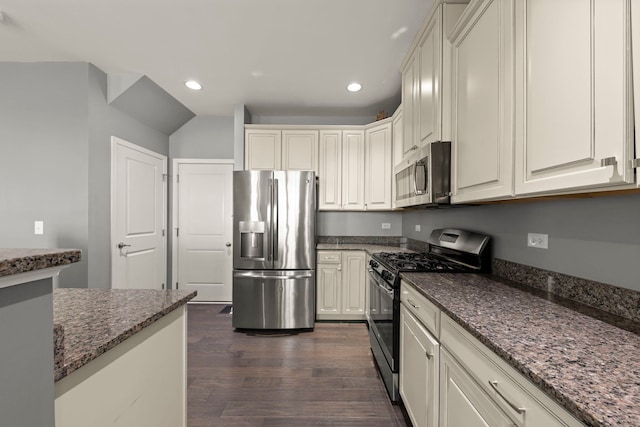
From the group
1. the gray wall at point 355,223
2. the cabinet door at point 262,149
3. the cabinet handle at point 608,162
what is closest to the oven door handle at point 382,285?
the cabinet handle at point 608,162

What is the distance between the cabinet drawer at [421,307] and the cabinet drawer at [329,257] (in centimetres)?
173

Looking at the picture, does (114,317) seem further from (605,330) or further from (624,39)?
(624,39)

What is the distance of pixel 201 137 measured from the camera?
438 centimetres

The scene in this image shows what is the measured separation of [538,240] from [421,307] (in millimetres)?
675

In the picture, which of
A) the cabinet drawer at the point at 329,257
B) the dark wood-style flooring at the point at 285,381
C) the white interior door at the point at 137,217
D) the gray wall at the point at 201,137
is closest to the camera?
the dark wood-style flooring at the point at 285,381

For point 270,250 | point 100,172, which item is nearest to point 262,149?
point 270,250

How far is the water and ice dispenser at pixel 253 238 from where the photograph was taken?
3.34m

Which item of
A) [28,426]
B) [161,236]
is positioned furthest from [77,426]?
[161,236]

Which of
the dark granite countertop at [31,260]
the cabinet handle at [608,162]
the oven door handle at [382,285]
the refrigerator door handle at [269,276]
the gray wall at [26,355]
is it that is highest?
the cabinet handle at [608,162]

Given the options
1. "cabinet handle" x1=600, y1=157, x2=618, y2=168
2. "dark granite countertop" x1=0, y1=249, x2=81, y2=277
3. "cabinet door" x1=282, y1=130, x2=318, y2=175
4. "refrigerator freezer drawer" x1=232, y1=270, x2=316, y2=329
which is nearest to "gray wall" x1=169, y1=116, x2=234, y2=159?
"cabinet door" x1=282, y1=130, x2=318, y2=175

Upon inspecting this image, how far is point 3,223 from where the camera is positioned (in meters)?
2.88

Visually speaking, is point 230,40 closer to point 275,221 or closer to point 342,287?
point 275,221

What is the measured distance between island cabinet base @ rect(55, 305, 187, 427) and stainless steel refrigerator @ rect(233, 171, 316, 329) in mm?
1931

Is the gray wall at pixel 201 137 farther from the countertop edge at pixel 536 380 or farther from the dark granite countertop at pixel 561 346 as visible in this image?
the countertop edge at pixel 536 380
